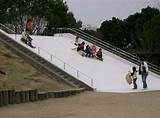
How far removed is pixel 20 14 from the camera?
182ft

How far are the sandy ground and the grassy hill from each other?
2.05 metres

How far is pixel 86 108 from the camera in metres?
18.0

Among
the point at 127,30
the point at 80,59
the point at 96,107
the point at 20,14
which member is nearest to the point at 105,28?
the point at 127,30

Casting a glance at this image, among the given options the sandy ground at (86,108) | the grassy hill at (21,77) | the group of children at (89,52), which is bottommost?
the sandy ground at (86,108)

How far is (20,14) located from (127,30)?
18.4m

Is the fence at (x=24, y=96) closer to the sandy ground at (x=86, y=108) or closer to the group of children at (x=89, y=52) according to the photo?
the sandy ground at (x=86, y=108)

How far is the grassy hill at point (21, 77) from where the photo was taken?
77.5 feet

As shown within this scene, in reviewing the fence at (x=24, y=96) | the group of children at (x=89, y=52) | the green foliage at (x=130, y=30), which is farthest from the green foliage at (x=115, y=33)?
the fence at (x=24, y=96)

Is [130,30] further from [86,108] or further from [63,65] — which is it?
[86,108]

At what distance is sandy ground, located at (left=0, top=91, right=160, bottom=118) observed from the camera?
52.1 feet

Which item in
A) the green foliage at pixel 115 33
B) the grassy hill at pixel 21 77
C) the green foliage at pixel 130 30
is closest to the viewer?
the grassy hill at pixel 21 77

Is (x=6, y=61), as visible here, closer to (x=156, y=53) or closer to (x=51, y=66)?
Result: (x=51, y=66)

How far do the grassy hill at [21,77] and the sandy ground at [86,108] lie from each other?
2049mm

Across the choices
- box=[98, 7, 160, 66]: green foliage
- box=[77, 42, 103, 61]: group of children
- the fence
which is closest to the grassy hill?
the fence
